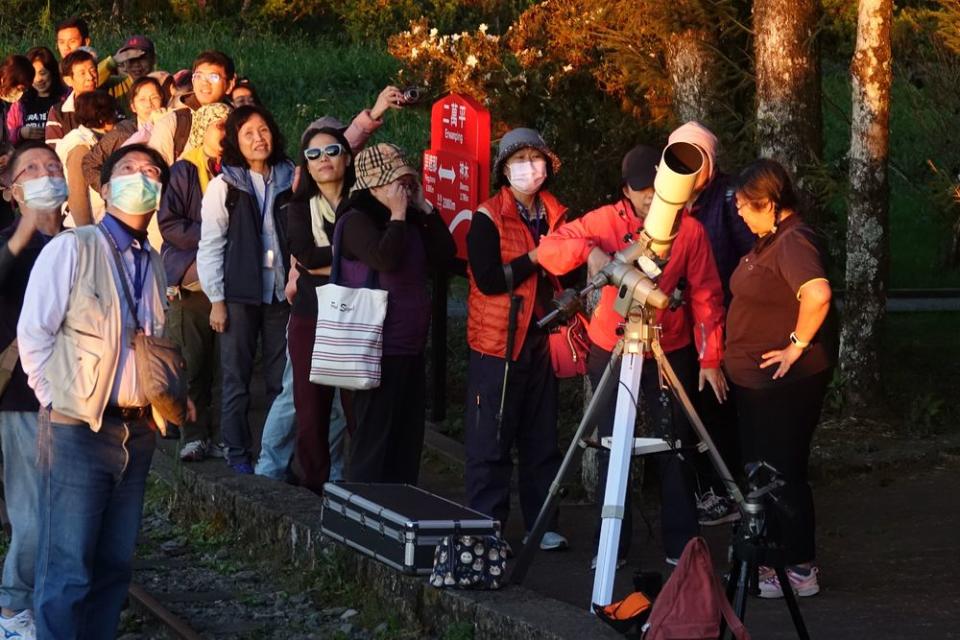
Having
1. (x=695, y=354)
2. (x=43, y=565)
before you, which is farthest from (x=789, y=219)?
(x=43, y=565)

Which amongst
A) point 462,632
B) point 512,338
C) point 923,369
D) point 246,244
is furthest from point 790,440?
point 923,369

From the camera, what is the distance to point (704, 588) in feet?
18.6

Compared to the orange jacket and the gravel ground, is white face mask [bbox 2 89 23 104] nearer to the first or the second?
the gravel ground

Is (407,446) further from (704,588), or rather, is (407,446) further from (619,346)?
(704,588)

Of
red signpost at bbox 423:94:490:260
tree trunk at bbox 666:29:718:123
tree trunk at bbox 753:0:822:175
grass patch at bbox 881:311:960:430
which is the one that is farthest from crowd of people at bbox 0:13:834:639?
grass patch at bbox 881:311:960:430

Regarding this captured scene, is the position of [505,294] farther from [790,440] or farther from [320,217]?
[790,440]

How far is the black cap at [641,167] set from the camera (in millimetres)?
7875

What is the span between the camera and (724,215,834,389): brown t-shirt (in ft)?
24.8

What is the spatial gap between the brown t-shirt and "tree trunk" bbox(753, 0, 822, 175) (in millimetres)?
3861

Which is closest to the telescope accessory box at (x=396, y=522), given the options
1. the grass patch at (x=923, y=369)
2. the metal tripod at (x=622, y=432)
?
the metal tripod at (x=622, y=432)

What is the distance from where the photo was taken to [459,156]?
35.3 ft

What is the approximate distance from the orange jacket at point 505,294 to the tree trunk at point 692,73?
394 cm

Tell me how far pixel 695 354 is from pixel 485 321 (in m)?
1.04

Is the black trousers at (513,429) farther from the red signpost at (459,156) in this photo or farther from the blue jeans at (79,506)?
the blue jeans at (79,506)
